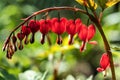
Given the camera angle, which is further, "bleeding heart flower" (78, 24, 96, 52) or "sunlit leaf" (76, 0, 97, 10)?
"bleeding heart flower" (78, 24, 96, 52)

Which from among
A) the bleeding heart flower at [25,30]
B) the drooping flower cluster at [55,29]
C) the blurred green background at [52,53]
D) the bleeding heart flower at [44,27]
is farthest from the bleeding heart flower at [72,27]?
the blurred green background at [52,53]

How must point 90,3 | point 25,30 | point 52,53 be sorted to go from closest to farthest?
point 90,3 → point 25,30 → point 52,53

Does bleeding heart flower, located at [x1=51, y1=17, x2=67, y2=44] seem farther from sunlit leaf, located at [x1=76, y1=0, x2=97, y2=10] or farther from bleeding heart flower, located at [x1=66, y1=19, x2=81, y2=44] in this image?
sunlit leaf, located at [x1=76, y1=0, x2=97, y2=10]

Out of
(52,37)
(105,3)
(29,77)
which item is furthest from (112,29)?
(105,3)

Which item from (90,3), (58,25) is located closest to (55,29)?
(58,25)

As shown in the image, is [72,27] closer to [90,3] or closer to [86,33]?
[86,33]

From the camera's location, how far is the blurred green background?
3086 mm

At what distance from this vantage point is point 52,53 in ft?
10.5

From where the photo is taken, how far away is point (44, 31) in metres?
2.23

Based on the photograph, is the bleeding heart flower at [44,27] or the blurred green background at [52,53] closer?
the bleeding heart flower at [44,27]

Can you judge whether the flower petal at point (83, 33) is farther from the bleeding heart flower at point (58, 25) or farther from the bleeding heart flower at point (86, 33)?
the bleeding heart flower at point (58, 25)

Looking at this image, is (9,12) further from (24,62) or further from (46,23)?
(46,23)

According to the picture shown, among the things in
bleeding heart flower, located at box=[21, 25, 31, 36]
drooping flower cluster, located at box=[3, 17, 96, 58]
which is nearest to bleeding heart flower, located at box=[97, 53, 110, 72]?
drooping flower cluster, located at box=[3, 17, 96, 58]

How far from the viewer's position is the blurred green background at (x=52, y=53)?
3086mm
